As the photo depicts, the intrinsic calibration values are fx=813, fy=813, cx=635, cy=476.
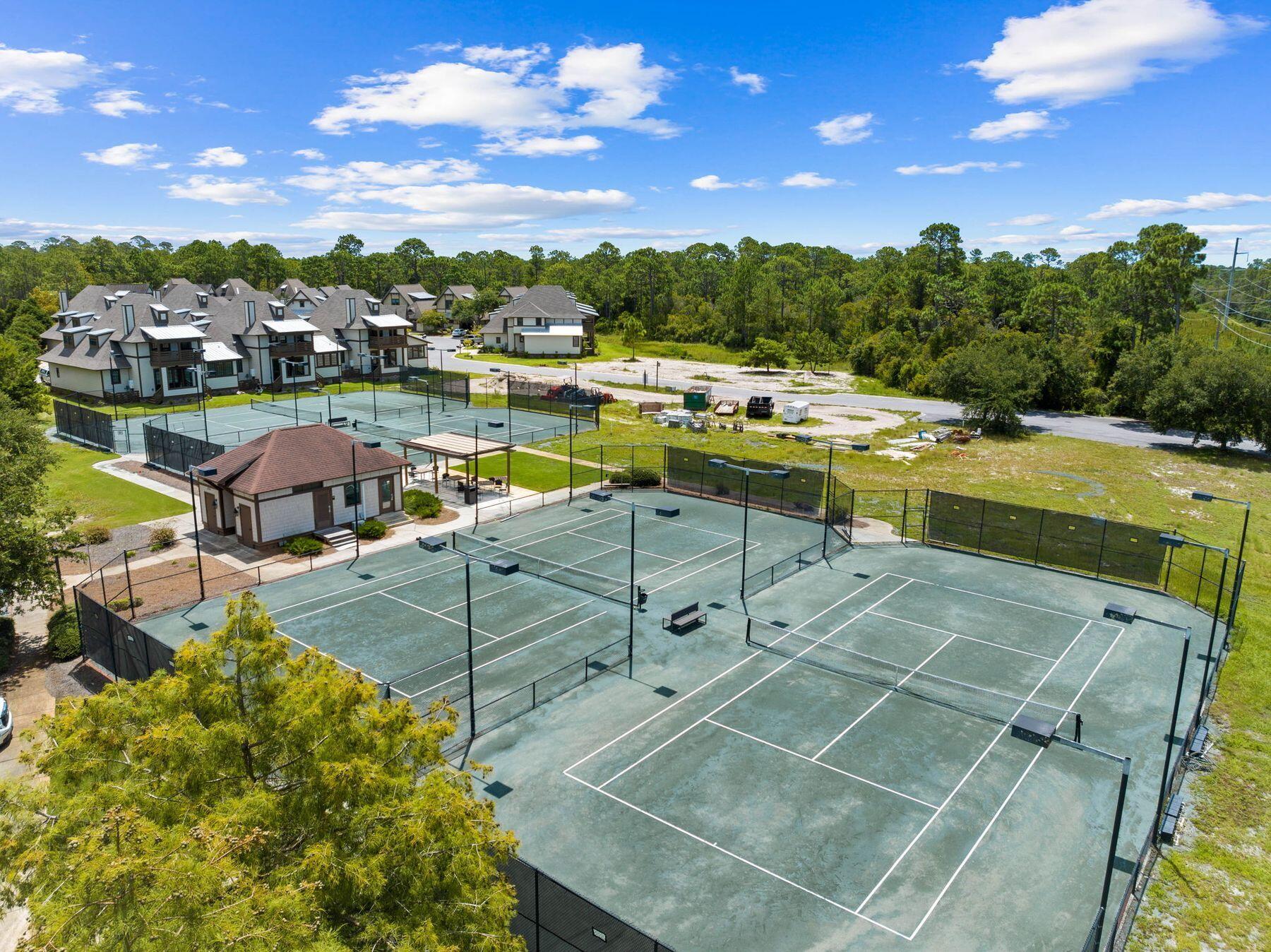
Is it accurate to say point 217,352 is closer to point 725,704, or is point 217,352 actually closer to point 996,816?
point 725,704

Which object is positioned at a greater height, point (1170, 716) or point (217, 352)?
point (217, 352)

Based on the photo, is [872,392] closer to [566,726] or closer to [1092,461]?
[1092,461]

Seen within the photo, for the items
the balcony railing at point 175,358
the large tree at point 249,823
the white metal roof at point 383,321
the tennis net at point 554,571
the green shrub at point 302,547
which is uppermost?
the white metal roof at point 383,321

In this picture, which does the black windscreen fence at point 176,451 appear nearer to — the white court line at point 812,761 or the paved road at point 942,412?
the white court line at point 812,761

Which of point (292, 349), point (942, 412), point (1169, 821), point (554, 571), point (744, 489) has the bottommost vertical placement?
point (1169, 821)

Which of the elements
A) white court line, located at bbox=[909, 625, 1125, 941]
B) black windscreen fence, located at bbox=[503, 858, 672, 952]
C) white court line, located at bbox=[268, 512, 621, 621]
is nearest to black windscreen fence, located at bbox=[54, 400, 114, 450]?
white court line, located at bbox=[268, 512, 621, 621]

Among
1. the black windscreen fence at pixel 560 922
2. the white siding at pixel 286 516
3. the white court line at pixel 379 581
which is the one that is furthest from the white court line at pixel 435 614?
the black windscreen fence at pixel 560 922

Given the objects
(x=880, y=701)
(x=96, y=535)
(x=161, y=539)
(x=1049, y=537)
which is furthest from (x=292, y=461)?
(x=1049, y=537)

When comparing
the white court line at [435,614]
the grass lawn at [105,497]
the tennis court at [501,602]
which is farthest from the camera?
the grass lawn at [105,497]
